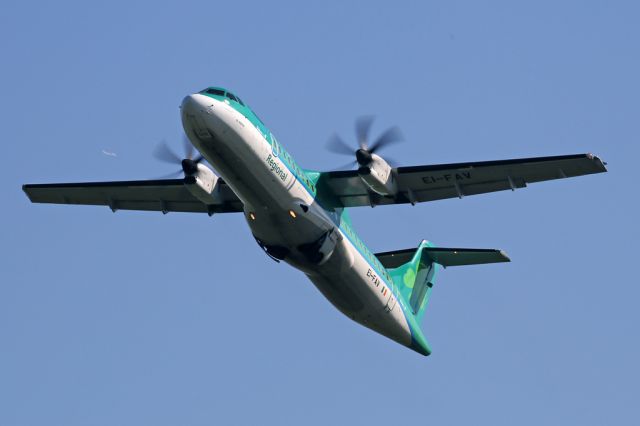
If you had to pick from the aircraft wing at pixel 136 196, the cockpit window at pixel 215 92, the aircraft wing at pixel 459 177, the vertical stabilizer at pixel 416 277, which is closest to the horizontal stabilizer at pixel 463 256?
the vertical stabilizer at pixel 416 277

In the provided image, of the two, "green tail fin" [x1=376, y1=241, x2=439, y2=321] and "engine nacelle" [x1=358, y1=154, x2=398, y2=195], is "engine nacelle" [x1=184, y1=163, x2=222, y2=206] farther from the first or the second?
"green tail fin" [x1=376, y1=241, x2=439, y2=321]

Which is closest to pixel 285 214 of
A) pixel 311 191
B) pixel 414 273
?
pixel 311 191

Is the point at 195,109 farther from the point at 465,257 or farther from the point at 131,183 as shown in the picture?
the point at 465,257

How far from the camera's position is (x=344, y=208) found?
27.1 meters

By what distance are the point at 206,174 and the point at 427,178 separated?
5325 millimetres

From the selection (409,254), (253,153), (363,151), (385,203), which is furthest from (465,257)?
(253,153)

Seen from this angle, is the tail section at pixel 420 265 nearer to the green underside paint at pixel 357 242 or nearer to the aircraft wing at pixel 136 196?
the green underside paint at pixel 357 242

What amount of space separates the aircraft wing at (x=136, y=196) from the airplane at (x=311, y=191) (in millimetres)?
26

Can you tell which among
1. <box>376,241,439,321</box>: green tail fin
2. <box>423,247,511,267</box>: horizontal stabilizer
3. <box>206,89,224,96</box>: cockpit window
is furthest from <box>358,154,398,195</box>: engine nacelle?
<box>423,247,511,267</box>: horizontal stabilizer

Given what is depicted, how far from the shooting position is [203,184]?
86.0 feet

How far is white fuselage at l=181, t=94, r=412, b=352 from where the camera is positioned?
22.9 m

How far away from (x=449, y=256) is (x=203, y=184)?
8.39m

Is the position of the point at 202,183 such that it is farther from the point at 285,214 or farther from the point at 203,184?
the point at 285,214

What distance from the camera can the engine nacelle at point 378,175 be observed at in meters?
25.3
